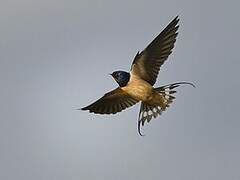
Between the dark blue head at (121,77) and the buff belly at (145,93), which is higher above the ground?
the dark blue head at (121,77)

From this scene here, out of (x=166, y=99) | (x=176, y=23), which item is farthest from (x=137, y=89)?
(x=176, y=23)

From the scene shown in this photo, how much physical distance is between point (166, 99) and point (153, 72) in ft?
1.66

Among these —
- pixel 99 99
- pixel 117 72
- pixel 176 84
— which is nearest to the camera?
pixel 176 84

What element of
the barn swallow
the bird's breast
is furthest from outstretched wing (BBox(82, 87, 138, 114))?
the bird's breast

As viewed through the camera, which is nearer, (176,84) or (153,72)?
(176,84)

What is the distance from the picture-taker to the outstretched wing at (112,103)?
7.69m

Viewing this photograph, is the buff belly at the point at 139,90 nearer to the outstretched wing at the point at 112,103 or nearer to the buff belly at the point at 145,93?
the buff belly at the point at 145,93

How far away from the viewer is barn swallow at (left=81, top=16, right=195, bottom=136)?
7.06 metres

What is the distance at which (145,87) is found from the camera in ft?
23.3

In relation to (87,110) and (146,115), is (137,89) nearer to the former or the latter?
(146,115)

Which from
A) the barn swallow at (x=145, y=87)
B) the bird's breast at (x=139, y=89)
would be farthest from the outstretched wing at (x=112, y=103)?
the bird's breast at (x=139, y=89)

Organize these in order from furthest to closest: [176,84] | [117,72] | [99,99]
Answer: [99,99] → [117,72] → [176,84]

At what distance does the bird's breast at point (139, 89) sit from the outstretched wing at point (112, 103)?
0.46 metres

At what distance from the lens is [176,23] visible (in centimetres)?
732
